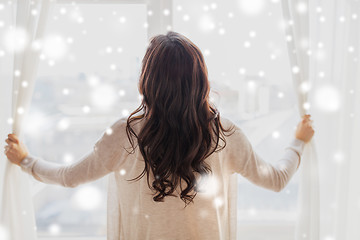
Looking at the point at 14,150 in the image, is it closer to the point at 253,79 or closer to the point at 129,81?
the point at 129,81

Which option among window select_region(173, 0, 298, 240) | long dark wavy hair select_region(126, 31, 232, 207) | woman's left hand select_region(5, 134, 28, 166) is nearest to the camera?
long dark wavy hair select_region(126, 31, 232, 207)

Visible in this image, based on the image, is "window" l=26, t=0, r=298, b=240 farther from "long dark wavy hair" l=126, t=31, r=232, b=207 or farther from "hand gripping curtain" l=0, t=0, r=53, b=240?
"long dark wavy hair" l=126, t=31, r=232, b=207

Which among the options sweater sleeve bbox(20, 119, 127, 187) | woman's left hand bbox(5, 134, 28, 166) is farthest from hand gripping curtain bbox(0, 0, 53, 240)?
sweater sleeve bbox(20, 119, 127, 187)

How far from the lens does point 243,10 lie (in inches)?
54.6

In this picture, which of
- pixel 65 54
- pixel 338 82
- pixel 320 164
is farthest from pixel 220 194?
pixel 65 54

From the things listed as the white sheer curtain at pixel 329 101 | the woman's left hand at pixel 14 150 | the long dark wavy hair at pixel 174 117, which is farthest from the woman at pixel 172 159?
the white sheer curtain at pixel 329 101

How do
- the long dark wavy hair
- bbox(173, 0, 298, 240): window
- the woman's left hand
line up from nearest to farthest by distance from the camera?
the long dark wavy hair
the woman's left hand
bbox(173, 0, 298, 240): window

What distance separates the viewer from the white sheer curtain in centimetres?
127

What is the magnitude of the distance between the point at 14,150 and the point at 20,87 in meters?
0.25

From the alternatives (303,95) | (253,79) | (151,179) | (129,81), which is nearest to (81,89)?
(129,81)

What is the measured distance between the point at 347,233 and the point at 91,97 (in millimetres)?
1305

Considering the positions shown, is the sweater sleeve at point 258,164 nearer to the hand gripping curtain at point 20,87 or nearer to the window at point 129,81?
the window at point 129,81

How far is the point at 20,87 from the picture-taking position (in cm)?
125

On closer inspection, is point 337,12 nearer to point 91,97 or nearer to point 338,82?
point 338,82
